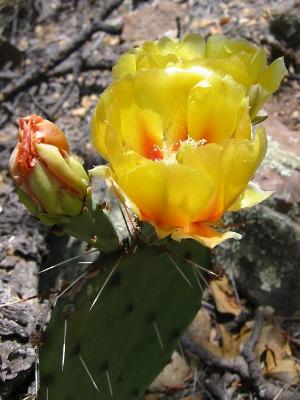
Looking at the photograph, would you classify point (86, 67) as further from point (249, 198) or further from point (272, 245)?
point (249, 198)

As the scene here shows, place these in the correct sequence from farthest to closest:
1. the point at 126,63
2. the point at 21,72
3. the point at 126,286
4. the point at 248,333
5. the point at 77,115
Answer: the point at 21,72, the point at 77,115, the point at 248,333, the point at 126,286, the point at 126,63

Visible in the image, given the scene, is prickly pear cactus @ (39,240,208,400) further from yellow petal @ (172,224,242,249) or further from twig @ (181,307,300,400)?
twig @ (181,307,300,400)

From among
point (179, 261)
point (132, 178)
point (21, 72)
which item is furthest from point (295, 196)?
point (21, 72)

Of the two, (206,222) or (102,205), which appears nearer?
(206,222)

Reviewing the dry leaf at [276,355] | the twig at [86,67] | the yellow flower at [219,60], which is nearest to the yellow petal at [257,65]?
the yellow flower at [219,60]

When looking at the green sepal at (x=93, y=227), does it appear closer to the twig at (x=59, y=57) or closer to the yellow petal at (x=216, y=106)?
the yellow petal at (x=216, y=106)

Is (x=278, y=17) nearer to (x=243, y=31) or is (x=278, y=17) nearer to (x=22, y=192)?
(x=243, y=31)

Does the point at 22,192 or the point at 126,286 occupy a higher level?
the point at 22,192
